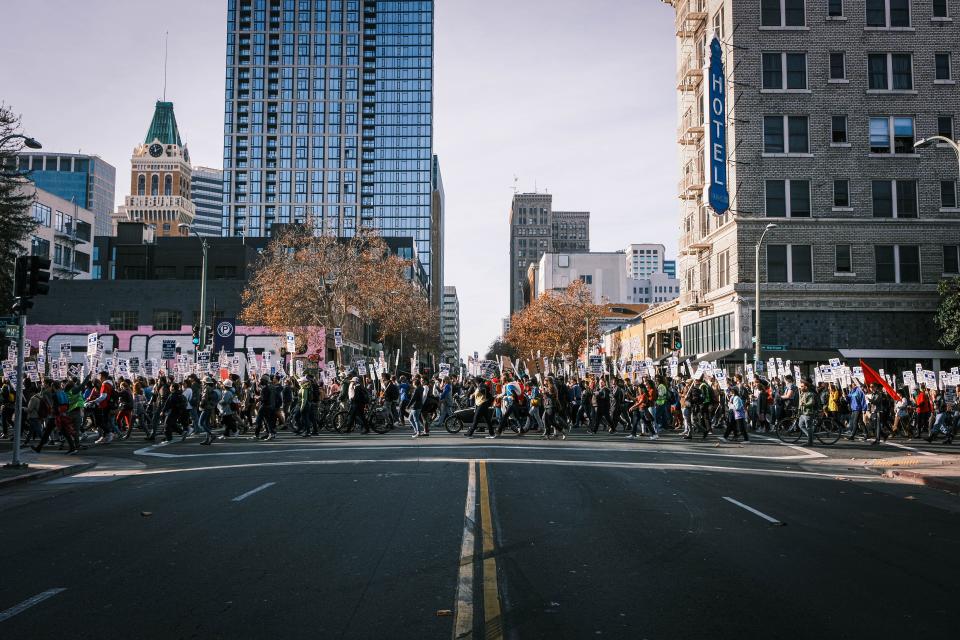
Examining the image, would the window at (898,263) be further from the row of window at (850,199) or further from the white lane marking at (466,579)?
the white lane marking at (466,579)

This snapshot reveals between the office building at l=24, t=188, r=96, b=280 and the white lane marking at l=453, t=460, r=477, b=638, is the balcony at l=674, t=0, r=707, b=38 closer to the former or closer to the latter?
the white lane marking at l=453, t=460, r=477, b=638

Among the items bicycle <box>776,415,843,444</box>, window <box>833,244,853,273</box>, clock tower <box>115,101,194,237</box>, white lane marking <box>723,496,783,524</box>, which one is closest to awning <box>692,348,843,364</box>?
window <box>833,244,853,273</box>

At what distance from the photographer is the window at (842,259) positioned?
43291mm

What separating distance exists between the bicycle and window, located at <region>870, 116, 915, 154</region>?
27337 millimetres

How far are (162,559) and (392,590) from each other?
2.68 metres

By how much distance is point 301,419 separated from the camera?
2466 centimetres

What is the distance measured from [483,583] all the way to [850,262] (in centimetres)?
4254

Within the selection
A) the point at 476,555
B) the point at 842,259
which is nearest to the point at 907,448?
the point at 476,555

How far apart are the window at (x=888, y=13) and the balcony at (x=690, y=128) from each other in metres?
10.7

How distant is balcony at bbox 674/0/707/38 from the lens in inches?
1925

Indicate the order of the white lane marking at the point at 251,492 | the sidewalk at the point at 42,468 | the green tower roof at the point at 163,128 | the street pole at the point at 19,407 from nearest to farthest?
the white lane marking at the point at 251,492
the sidewalk at the point at 42,468
the street pole at the point at 19,407
the green tower roof at the point at 163,128

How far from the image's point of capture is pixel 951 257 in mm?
43406

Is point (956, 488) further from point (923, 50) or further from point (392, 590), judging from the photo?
point (923, 50)

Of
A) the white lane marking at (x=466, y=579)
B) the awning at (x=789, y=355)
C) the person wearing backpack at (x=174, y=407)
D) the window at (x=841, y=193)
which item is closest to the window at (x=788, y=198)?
the window at (x=841, y=193)
